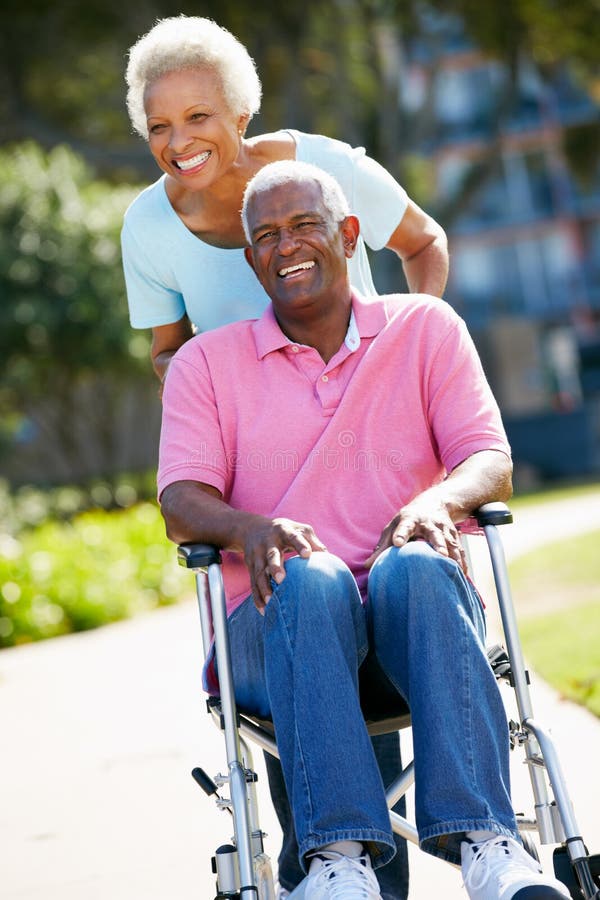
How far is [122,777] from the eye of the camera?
470 cm

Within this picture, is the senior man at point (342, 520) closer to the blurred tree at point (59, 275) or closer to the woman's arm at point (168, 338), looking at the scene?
the woman's arm at point (168, 338)

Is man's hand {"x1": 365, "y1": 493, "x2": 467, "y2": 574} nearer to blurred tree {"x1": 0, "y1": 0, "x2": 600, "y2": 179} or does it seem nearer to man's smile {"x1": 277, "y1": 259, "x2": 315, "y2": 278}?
man's smile {"x1": 277, "y1": 259, "x2": 315, "y2": 278}

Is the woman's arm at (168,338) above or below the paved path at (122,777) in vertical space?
above

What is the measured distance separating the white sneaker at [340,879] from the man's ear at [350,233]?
1366mm

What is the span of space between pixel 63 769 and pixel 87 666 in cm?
227

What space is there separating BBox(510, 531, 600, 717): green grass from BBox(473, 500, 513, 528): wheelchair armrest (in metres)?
2.26

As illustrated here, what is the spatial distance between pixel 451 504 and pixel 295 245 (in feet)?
2.23

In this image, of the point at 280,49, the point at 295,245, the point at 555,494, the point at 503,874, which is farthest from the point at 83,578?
the point at 280,49

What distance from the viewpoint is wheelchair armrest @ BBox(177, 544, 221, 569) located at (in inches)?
103

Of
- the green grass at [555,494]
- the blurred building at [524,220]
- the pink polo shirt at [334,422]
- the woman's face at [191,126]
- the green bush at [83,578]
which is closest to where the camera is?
the pink polo shirt at [334,422]

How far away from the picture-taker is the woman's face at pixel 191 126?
3164 mm

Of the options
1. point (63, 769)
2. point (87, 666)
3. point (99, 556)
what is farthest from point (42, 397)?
point (63, 769)

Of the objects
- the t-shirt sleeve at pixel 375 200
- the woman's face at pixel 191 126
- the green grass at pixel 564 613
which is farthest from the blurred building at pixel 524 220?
the woman's face at pixel 191 126

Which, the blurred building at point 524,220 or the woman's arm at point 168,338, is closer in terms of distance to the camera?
the woman's arm at point 168,338
